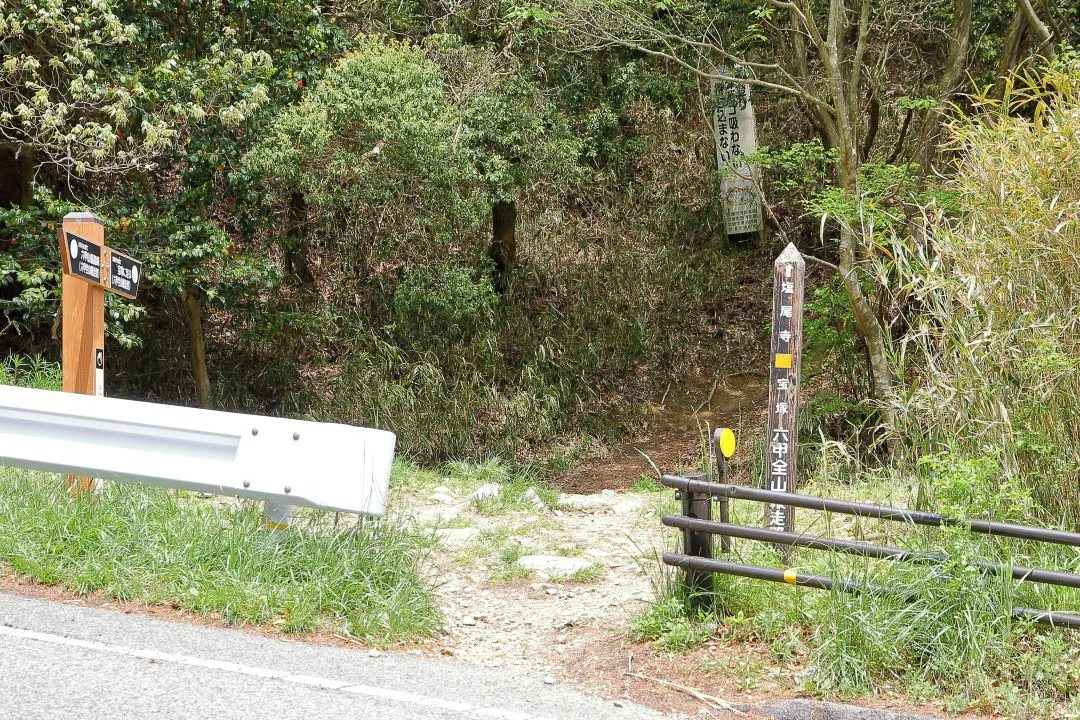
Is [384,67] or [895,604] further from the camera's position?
[384,67]

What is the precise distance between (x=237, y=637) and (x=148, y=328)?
10.3 metres

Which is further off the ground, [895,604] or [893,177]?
[893,177]

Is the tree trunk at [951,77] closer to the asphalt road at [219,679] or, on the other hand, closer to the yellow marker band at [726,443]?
the yellow marker band at [726,443]

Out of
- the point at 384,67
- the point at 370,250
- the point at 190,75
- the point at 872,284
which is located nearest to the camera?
the point at 190,75

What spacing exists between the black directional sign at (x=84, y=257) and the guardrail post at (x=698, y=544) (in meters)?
3.60

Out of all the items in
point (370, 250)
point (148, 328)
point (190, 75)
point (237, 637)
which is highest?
point (190, 75)

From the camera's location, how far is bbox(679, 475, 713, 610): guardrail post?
4.51 meters

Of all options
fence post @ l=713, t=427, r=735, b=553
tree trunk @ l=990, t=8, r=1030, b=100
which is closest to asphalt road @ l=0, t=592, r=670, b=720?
fence post @ l=713, t=427, r=735, b=553

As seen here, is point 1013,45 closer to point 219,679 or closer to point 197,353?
point 197,353

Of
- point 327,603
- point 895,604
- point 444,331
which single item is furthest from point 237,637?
point 444,331

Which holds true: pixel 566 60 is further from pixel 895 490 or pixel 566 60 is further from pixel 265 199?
pixel 895 490

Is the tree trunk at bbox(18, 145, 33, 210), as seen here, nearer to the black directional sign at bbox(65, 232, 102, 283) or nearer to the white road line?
the black directional sign at bbox(65, 232, 102, 283)

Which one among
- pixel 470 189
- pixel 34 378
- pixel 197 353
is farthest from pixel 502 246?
pixel 34 378

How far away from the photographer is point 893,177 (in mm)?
11203
